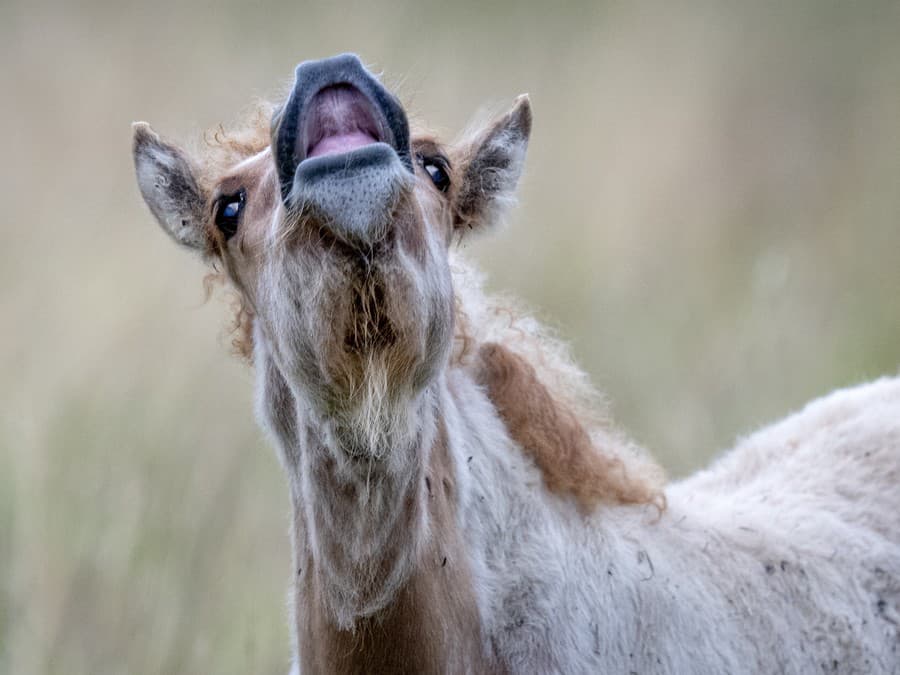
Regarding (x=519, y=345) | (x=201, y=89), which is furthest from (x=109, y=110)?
(x=519, y=345)

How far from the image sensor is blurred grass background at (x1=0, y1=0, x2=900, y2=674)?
6.88 meters

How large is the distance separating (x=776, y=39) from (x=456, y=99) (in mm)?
3821

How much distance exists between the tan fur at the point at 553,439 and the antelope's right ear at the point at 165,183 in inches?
46.8

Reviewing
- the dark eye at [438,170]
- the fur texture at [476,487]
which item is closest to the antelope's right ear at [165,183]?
the fur texture at [476,487]

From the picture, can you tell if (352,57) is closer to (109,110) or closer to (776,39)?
(109,110)

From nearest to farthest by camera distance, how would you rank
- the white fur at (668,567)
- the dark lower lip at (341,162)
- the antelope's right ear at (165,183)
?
1. the dark lower lip at (341,162)
2. the white fur at (668,567)
3. the antelope's right ear at (165,183)

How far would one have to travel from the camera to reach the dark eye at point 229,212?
415 cm

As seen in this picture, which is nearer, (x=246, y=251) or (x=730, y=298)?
(x=246, y=251)

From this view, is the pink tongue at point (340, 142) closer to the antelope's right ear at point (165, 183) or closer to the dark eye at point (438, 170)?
the dark eye at point (438, 170)

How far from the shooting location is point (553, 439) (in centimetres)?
441

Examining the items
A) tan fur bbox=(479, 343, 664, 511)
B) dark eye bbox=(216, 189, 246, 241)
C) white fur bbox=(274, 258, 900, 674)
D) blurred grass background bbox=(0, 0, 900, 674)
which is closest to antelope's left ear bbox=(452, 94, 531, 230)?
white fur bbox=(274, 258, 900, 674)

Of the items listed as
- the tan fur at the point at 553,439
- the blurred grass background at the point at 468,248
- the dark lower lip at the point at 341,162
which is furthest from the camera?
the blurred grass background at the point at 468,248

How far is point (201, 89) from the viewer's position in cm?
1052

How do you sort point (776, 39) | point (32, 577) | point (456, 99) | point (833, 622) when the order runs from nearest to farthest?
point (833, 622)
point (32, 577)
point (456, 99)
point (776, 39)
